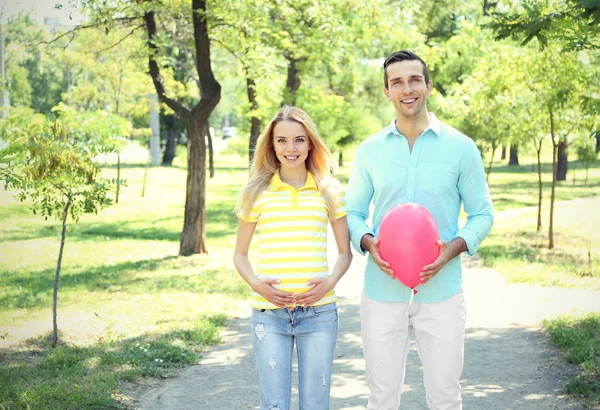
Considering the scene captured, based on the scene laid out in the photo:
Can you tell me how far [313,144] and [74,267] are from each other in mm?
9336

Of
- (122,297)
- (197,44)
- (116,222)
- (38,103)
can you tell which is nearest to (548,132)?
(197,44)

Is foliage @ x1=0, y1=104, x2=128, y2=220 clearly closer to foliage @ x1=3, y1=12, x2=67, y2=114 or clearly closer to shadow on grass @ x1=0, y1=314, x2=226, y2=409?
shadow on grass @ x1=0, y1=314, x2=226, y2=409

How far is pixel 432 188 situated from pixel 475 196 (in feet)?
0.70

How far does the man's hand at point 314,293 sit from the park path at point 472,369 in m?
2.24

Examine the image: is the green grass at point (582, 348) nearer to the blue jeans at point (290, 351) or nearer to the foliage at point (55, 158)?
the blue jeans at point (290, 351)

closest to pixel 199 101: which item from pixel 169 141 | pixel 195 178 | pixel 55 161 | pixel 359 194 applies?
pixel 195 178

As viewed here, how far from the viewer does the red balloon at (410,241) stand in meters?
3.44

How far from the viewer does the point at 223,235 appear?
16344mm

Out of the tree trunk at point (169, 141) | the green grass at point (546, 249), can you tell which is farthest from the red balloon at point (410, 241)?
the tree trunk at point (169, 141)

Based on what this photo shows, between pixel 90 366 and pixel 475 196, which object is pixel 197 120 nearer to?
pixel 90 366

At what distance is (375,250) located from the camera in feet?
11.7

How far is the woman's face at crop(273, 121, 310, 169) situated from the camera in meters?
3.72

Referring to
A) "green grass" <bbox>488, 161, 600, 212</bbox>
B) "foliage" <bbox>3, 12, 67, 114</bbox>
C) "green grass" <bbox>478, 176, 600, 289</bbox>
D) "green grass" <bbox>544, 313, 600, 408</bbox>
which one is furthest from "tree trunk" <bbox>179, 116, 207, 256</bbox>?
"green grass" <bbox>488, 161, 600, 212</bbox>

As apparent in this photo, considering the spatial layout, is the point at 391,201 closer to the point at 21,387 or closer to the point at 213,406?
the point at 213,406
